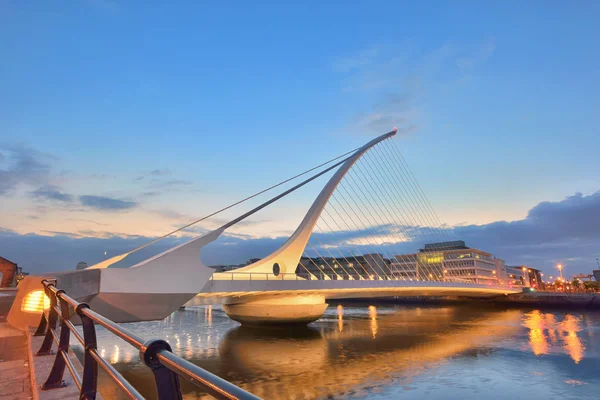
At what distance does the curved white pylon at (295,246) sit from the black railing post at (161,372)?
20348 mm

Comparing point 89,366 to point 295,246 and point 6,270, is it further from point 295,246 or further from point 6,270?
point 6,270

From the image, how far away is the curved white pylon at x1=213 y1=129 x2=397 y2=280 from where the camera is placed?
86.1 ft

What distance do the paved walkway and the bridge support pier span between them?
2183 cm

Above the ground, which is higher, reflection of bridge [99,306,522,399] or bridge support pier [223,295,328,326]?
bridge support pier [223,295,328,326]

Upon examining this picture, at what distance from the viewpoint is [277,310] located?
→ 1094 inches

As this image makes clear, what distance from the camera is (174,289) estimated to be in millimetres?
17609

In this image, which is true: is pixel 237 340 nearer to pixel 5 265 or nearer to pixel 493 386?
pixel 493 386

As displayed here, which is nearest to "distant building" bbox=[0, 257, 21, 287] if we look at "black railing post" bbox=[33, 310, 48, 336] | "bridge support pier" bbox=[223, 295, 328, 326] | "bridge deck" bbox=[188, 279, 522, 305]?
"bridge support pier" bbox=[223, 295, 328, 326]

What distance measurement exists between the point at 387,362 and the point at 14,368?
1644 cm

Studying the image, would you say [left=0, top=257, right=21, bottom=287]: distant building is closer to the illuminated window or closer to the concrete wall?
the concrete wall

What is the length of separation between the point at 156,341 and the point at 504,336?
102ft

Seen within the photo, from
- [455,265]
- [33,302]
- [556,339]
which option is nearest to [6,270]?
[33,302]

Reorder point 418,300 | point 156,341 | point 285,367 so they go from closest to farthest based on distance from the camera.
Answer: point 156,341 < point 285,367 < point 418,300

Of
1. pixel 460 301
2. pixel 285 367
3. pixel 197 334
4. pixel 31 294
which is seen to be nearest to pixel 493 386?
pixel 285 367
